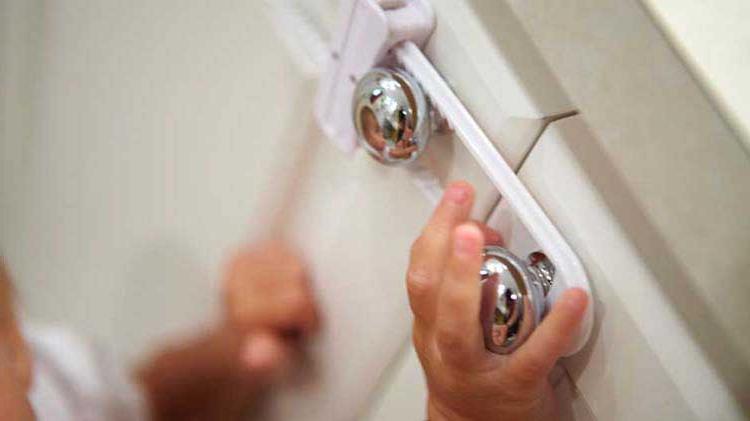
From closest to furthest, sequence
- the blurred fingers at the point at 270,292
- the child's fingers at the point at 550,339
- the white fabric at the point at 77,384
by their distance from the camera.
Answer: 1. the child's fingers at the point at 550,339
2. the blurred fingers at the point at 270,292
3. the white fabric at the point at 77,384

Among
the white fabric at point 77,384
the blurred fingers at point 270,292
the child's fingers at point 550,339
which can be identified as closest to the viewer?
the child's fingers at point 550,339

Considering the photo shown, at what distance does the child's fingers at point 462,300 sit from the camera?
13.0 inches

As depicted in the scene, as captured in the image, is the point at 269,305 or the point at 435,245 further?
the point at 269,305

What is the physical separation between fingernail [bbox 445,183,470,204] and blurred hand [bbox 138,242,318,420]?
0.19m

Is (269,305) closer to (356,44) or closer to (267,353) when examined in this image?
(267,353)

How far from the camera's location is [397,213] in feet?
1.37

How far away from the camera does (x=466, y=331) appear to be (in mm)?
343

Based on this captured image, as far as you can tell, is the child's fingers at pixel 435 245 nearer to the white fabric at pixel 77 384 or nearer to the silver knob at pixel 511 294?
the silver knob at pixel 511 294

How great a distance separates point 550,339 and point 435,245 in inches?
2.6

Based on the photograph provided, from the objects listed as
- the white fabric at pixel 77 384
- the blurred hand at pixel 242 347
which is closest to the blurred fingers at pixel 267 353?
the blurred hand at pixel 242 347

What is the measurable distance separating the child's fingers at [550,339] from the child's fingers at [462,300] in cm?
2

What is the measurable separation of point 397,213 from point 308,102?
89mm

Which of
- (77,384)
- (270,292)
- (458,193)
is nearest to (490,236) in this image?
(458,193)

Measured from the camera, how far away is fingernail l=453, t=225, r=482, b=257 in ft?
1.08
